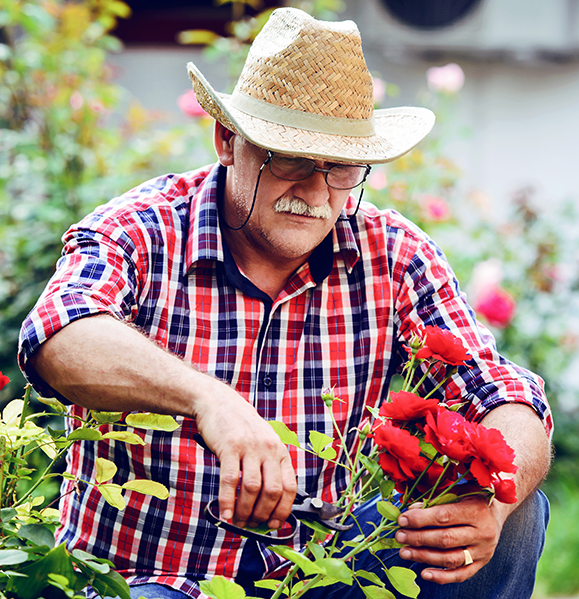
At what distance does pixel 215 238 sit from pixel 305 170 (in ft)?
0.97

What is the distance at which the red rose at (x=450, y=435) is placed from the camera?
Result: 0.84 meters

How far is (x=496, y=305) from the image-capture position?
3.03 m

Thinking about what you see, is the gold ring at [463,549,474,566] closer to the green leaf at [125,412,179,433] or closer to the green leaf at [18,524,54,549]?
the green leaf at [125,412,179,433]

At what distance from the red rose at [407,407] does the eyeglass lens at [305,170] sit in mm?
656

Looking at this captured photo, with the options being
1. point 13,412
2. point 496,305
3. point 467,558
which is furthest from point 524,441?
point 496,305

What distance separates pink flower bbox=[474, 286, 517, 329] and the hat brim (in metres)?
1.59

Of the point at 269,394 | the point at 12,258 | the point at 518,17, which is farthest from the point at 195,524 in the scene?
the point at 518,17

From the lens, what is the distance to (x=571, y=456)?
11.5 ft

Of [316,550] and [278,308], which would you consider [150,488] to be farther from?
[278,308]

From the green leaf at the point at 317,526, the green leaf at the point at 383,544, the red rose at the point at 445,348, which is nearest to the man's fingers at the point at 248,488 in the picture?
the green leaf at the point at 317,526

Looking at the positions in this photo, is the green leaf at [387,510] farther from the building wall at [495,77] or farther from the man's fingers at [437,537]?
the building wall at [495,77]

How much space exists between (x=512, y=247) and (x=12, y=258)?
8.96 ft

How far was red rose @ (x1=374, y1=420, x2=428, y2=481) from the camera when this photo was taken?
2.84 ft

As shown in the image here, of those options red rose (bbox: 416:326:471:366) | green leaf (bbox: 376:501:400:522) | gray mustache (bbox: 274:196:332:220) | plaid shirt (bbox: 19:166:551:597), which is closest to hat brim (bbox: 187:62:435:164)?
gray mustache (bbox: 274:196:332:220)
